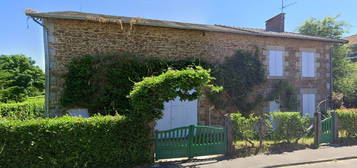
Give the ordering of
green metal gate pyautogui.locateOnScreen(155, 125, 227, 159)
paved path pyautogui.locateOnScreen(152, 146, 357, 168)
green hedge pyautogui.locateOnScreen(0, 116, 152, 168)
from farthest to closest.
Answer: green metal gate pyautogui.locateOnScreen(155, 125, 227, 159)
paved path pyautogui.locateOnScreen(152, 146, 357, 168)
green hedge pyautogui.locateOnScreen(0, 116, 152, 168)

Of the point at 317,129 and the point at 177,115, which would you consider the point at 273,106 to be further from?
the point at 177,115

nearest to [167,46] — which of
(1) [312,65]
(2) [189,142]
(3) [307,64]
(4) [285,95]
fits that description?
(2) [189,142]

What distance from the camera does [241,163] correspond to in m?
5.58

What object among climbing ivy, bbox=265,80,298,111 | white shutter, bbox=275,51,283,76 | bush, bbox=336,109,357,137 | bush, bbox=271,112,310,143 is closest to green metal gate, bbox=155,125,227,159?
bush, bbox=271,112,310,143

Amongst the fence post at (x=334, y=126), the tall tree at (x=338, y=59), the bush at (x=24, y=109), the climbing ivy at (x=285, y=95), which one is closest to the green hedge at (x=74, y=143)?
the bush at (x=24, y=109)

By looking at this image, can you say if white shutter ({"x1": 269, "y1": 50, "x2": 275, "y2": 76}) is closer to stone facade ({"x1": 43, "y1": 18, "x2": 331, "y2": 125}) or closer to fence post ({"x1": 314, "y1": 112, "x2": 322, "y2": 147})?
stone facade ({"x1": 43, "y1": 18, "x2": 331, "y2": 125})

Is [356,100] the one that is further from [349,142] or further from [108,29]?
[108,29]

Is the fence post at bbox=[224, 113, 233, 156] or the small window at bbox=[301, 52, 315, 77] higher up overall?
the small window at bbox=[301, 52, 315, 77]

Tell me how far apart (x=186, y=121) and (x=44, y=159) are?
5.47 m

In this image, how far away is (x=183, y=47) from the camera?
30.5 ft

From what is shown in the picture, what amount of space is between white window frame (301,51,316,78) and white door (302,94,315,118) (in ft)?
3.45

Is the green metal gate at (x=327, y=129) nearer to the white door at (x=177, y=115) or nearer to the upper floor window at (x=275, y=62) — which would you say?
the upper floor window at (x=275, y=62)

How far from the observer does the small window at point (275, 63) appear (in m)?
10.5

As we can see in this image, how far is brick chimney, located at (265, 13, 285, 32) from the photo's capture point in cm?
1300
